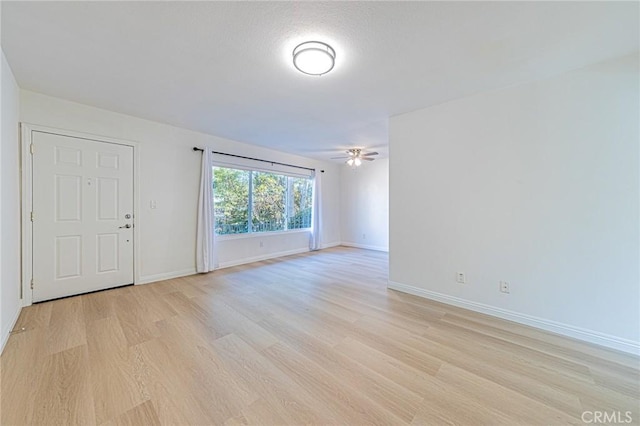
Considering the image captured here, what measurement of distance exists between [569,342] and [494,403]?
1.36 m

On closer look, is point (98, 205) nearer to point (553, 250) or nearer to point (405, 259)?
point (405, 259)

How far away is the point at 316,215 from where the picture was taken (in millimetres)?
6504

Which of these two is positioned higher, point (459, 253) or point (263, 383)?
point (459, 253)

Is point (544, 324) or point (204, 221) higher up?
point (204, 221)

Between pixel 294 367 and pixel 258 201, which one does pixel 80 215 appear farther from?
pixel 294 367

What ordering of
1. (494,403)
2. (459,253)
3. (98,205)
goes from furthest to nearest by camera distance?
(98,205), (459,253), (494,403)

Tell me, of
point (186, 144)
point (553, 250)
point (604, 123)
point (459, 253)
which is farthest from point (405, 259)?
point (186, 144)

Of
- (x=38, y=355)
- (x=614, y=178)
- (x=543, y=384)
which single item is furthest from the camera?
(x=614, y=178)

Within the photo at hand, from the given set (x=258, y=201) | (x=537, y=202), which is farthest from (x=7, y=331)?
(x=537, y=202)

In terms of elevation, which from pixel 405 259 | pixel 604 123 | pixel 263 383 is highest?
pixel 604 123

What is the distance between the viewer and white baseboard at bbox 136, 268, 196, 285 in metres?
3.69

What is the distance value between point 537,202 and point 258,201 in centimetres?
467

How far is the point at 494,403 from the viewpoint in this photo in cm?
148
